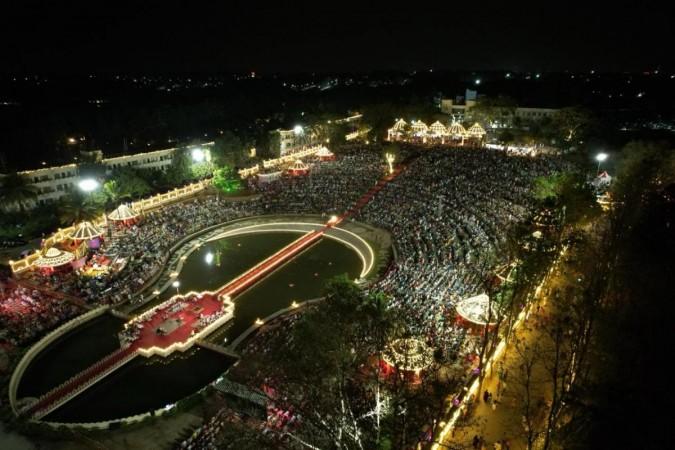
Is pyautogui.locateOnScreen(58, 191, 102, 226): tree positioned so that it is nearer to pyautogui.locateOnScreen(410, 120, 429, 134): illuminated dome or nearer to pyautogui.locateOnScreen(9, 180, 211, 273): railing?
pyautogui.locateOnScreen(9, 180, 211, 273): railing

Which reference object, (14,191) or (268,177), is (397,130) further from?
(14,191)

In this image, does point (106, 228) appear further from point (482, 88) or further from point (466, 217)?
point (482, 88)

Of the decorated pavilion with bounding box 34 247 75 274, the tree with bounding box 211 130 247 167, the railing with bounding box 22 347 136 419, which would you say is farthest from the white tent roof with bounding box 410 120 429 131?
the railing with bounding box 22 347 136 419

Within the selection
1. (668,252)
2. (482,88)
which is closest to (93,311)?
(668,252)

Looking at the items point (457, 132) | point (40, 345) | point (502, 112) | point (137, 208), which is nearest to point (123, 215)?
point (137, 208)

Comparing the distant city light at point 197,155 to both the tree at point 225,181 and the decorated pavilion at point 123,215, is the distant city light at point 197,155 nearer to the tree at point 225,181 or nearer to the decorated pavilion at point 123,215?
the tree at point 225,181

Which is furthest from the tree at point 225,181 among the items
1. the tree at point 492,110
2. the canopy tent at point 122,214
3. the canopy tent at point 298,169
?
the tree at point 492,110
